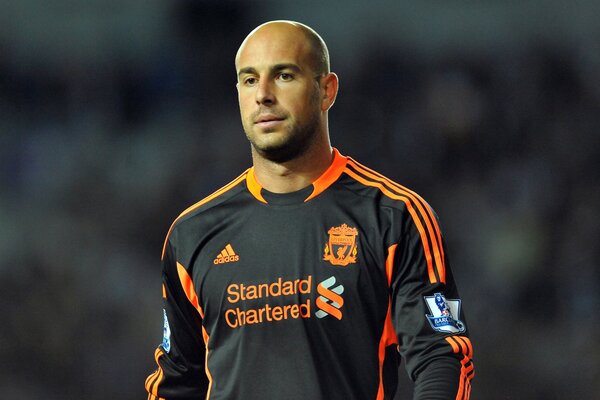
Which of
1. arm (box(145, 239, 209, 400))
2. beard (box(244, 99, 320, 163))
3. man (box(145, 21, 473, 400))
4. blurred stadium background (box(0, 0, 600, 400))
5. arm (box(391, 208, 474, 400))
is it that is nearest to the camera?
arm (box(391, 208, 474, 400))

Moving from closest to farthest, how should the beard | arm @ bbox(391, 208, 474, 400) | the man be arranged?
arm @ bbox(391, 208, 474, 400), the man, the beard

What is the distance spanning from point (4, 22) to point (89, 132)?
1.08 metres

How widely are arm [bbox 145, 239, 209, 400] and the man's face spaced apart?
61cm

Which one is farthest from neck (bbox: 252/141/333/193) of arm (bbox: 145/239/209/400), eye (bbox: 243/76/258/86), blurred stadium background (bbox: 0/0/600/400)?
blurred stadium background (bbox: 0/0/600/400)

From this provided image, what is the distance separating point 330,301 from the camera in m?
3.17

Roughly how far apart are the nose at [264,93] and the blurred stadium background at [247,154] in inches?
130

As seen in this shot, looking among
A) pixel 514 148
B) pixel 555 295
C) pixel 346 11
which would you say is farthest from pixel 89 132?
pixel 555 295

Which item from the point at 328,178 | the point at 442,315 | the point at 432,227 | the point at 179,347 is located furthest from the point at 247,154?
the point at 442,315

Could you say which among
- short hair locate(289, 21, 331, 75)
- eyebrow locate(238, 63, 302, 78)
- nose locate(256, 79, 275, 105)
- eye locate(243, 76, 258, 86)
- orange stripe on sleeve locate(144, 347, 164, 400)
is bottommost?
orange stripe on sleeve locate(144, 347, 164, 400)

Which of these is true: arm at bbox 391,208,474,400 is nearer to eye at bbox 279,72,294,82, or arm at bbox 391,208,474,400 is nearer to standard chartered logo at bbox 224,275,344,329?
standard chartered logo at bbox 224,275,344,329

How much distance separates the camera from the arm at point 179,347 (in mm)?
3527

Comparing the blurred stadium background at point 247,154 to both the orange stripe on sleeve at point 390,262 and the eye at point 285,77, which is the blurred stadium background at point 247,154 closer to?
the orange stripe on sleeve at point 390,262

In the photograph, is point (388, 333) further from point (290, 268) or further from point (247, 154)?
point (247, 154)

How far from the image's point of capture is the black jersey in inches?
123
